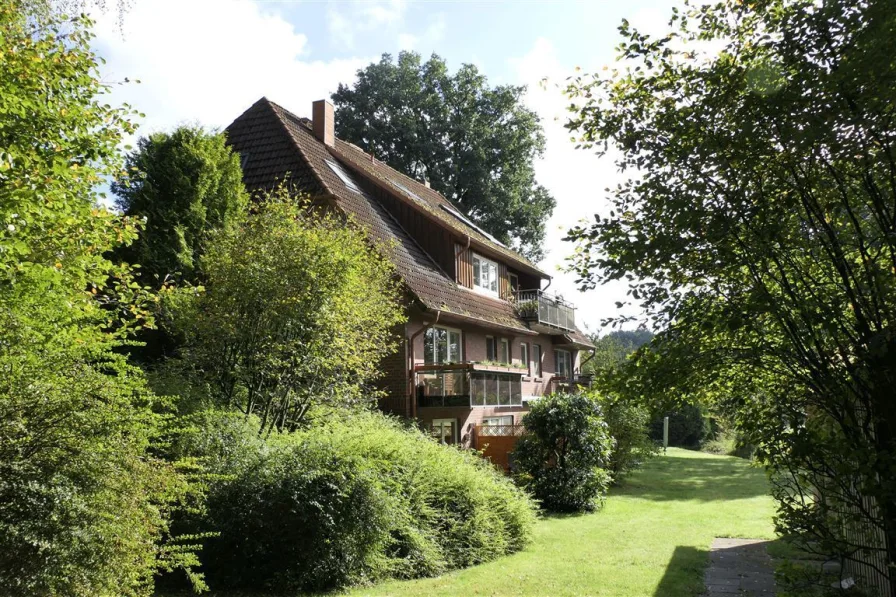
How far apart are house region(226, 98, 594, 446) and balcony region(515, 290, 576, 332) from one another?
6cm

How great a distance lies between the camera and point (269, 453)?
9.90 meters

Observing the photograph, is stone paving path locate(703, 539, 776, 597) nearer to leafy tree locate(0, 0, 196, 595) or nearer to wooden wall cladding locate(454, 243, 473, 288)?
leafy tree locate(0, 0, 196, 595)

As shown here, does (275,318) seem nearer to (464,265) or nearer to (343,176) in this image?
(343,176)

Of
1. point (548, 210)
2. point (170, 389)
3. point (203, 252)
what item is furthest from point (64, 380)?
point (548, 210)

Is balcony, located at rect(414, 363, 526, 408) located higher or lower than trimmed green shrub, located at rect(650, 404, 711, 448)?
higher

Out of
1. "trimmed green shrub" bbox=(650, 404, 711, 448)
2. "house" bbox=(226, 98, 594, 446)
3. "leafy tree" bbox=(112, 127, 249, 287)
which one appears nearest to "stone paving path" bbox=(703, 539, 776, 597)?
"house" bbox=(226, 98, 594, 446)

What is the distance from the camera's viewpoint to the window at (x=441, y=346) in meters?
19.6

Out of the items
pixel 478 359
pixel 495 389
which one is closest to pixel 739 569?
pixel 495 389

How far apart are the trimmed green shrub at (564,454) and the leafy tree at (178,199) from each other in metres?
9.34

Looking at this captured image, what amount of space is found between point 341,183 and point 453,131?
19676 millimetres

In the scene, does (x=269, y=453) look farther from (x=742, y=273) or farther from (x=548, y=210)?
(x=548, y=210)

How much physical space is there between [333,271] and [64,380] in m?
6.57

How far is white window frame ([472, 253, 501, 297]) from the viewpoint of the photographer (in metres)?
23.9

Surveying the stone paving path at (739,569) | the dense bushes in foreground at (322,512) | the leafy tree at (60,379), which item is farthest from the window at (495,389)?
the leafy tree at (60,379)
